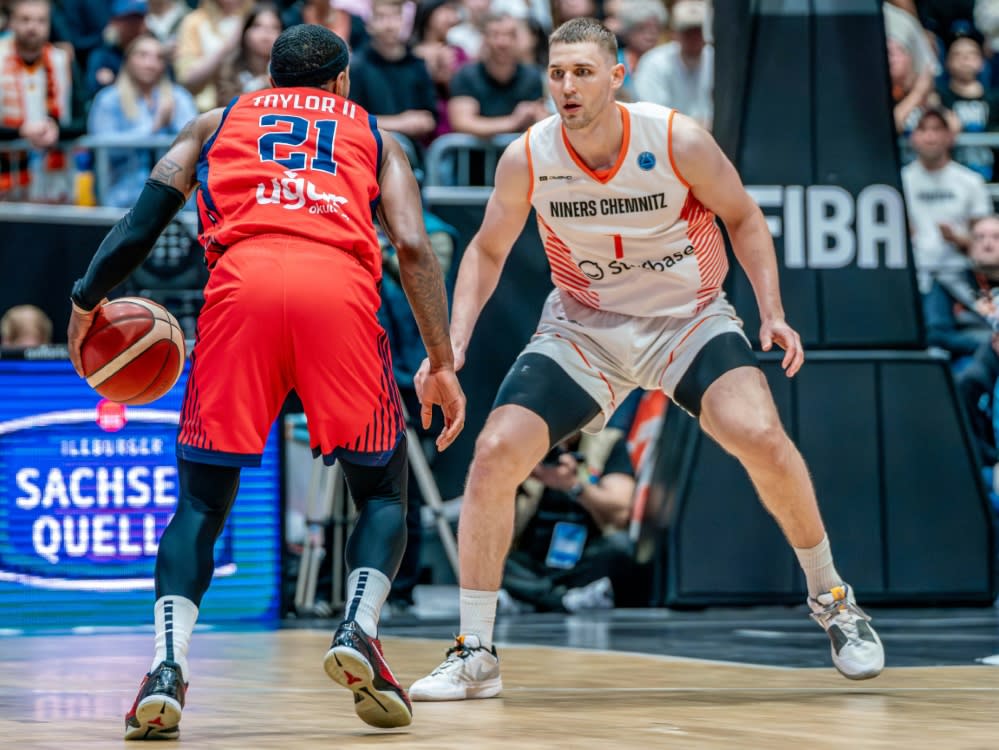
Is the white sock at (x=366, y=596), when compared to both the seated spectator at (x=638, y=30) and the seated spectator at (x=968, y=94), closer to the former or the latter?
the seated spectator at (x=638, y=30)

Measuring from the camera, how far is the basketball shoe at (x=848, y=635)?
227 inches

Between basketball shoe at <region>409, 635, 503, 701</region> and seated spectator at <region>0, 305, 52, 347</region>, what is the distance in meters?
4.91

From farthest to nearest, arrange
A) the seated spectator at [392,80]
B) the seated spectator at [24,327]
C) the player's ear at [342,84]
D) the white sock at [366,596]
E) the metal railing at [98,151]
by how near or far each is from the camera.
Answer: the seated spectator at [392,80] < the metal railing at [98,151] < the seated spectator at [24,327] < the player's ear at [342,84] < the white sock at [366,596]

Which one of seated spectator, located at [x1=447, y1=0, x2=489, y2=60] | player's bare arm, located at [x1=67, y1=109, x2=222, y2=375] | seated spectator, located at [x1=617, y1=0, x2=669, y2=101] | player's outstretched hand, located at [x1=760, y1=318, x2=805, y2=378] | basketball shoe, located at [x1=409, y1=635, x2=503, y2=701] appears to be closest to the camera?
player's bare arm, located at [x1=67, y1=109, x2=222, y2=375]

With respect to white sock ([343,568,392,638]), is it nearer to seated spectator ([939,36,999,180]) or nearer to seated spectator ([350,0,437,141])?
seated spectator ([350,0,437,141])

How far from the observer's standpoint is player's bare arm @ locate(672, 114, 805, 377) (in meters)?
5.86

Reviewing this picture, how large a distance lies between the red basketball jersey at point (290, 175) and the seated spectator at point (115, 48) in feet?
25.1

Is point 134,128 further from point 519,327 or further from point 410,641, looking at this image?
point 410,641

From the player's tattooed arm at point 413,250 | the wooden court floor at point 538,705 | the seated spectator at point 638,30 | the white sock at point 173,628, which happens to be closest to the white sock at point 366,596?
the wooden court floor at point 538,705

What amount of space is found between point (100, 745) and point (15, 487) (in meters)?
4.28

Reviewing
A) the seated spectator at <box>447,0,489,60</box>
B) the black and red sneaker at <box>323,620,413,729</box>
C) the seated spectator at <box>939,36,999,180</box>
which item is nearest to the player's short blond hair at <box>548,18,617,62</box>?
the black and red sneaker at <box>323,620,413,729</box>

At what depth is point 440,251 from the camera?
33.6ft

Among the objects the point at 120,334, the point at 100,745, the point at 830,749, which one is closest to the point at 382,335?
the point at 120,334

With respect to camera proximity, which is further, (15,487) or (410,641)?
(15,487)
